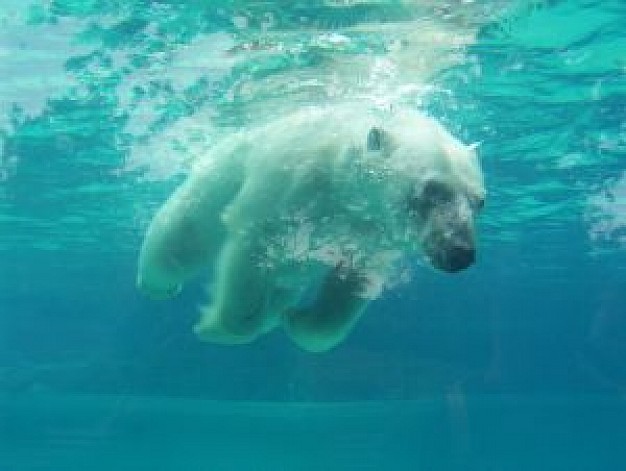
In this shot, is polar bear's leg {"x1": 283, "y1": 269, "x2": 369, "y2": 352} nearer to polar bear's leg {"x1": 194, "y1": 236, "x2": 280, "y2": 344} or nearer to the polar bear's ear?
polar bear's leg {"x1": 194, "y1": 236, "x2": 280, "y2": 344}

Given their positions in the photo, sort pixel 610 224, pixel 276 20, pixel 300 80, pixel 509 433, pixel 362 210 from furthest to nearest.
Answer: pixel 509 433 < pixel 610 224 < pixel 300 80 < pixel 276 20 < pixel 362 210

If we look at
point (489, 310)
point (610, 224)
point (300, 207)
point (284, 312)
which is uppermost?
point (489, 310)

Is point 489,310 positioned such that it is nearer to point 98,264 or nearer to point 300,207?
point 98,264

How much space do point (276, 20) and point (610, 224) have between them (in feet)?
50.6

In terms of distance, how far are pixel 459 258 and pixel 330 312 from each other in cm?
150

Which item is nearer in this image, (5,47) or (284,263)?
(284,263)

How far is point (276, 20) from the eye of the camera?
980 centimetres

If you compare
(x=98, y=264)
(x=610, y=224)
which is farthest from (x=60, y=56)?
(x=98, y=264)

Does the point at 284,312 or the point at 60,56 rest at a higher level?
the point at 60,56

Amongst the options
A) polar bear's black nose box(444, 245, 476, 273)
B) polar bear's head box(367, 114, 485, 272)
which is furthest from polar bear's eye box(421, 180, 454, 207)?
polar bear's black nose box(444, 245, 476, 273)

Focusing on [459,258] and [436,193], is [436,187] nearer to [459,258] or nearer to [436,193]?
[436,193]

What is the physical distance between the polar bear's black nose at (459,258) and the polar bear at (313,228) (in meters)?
0.47

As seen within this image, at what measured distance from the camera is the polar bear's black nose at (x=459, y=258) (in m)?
4.20

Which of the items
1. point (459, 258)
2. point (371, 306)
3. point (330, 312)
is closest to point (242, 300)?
point (330, 312)
